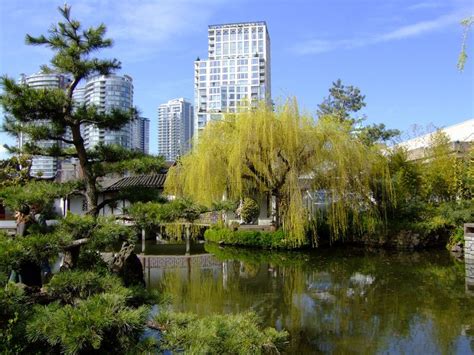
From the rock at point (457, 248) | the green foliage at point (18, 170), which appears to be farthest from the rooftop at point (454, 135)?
the green foliage at point (18, 170)

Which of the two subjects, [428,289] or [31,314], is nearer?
[31,314]

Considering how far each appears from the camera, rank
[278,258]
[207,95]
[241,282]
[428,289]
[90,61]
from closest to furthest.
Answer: [90,61], [428,289], [241,282], [278,258], [207,95]

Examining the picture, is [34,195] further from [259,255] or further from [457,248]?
[457,248]

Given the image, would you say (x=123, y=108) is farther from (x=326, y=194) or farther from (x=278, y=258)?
(x=326, y=194)

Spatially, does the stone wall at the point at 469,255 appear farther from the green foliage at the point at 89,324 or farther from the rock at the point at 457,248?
the green foliage at the point at 89,324

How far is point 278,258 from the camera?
41.3 feet

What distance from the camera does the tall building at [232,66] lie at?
61906 mm

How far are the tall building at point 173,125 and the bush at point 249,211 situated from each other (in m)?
9.59

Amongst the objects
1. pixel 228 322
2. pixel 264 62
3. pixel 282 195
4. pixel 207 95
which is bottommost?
pixel 228 322

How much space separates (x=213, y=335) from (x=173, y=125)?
130ft

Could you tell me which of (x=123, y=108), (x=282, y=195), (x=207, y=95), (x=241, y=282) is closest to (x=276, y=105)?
(x=282, y=195)

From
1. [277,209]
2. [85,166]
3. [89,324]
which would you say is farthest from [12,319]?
[277,209]

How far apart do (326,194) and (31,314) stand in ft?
39.0

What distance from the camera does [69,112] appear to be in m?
3.96
